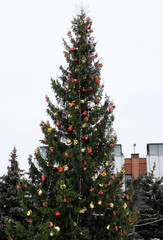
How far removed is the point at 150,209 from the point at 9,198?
7.45 metres

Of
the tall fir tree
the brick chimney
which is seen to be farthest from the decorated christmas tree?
the brick chimney

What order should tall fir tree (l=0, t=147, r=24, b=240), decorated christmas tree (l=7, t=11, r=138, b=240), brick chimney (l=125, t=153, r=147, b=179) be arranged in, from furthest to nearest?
brick chimney (l=125, t=153, r=147, b=179)
tall fir tree (l=0, t=147, r=24, b=240)
decorated christmas tree (l=7, t=11, r=138, b=240)

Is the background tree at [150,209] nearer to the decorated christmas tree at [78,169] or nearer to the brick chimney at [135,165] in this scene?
the decorated christmas tree at [78,169]

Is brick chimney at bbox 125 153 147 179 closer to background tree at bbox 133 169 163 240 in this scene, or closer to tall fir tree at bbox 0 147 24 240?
background tree at bbox 133 169 163 240

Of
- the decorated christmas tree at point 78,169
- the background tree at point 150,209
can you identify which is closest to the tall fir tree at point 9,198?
the background tree at point 150,209

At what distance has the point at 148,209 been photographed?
14.5 metres

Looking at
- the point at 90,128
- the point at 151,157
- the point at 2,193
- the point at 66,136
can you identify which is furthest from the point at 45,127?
the point at 151,157

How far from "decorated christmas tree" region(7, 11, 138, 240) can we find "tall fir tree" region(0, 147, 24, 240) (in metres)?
7.63

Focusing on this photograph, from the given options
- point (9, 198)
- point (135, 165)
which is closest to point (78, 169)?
point (9, 198)

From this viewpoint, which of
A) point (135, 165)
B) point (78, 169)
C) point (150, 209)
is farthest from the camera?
point (135, 165)

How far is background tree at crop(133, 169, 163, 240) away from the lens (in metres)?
14.3

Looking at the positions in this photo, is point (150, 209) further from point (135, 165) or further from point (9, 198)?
point (135, 165)

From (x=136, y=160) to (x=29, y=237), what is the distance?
22.1 m

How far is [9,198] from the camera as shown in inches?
571
